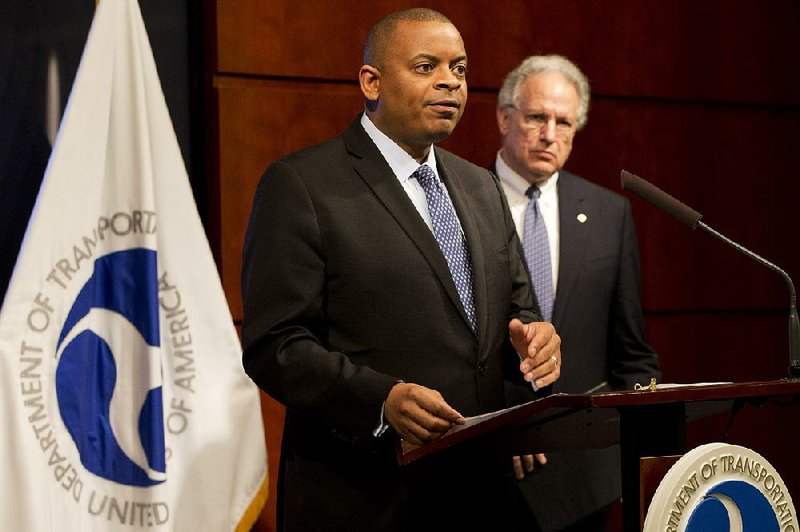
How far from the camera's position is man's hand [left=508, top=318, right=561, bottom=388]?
2191mm

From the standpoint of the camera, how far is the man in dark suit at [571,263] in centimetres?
316

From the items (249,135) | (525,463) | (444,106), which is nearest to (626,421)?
(444,106)

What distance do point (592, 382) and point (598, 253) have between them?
0.38m

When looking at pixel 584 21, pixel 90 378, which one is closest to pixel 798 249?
pixel 584 21

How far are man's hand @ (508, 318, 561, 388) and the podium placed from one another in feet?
0.53

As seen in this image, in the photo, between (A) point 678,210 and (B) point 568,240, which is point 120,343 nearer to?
(B) point 568,240

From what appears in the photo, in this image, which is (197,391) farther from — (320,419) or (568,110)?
(568,110)

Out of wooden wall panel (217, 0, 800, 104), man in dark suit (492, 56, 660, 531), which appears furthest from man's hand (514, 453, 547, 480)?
wooden wall panel (217, 0, 800, 104)

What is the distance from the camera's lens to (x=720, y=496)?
1877mm

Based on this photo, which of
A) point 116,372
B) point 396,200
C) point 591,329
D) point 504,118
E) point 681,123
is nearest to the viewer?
point 396,200

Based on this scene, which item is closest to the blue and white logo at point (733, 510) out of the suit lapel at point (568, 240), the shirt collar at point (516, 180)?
the suit lapel at point (568, 240)

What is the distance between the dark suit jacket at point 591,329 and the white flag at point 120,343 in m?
0.83

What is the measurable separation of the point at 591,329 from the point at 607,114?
1.22 meters

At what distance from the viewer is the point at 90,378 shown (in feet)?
9.57
